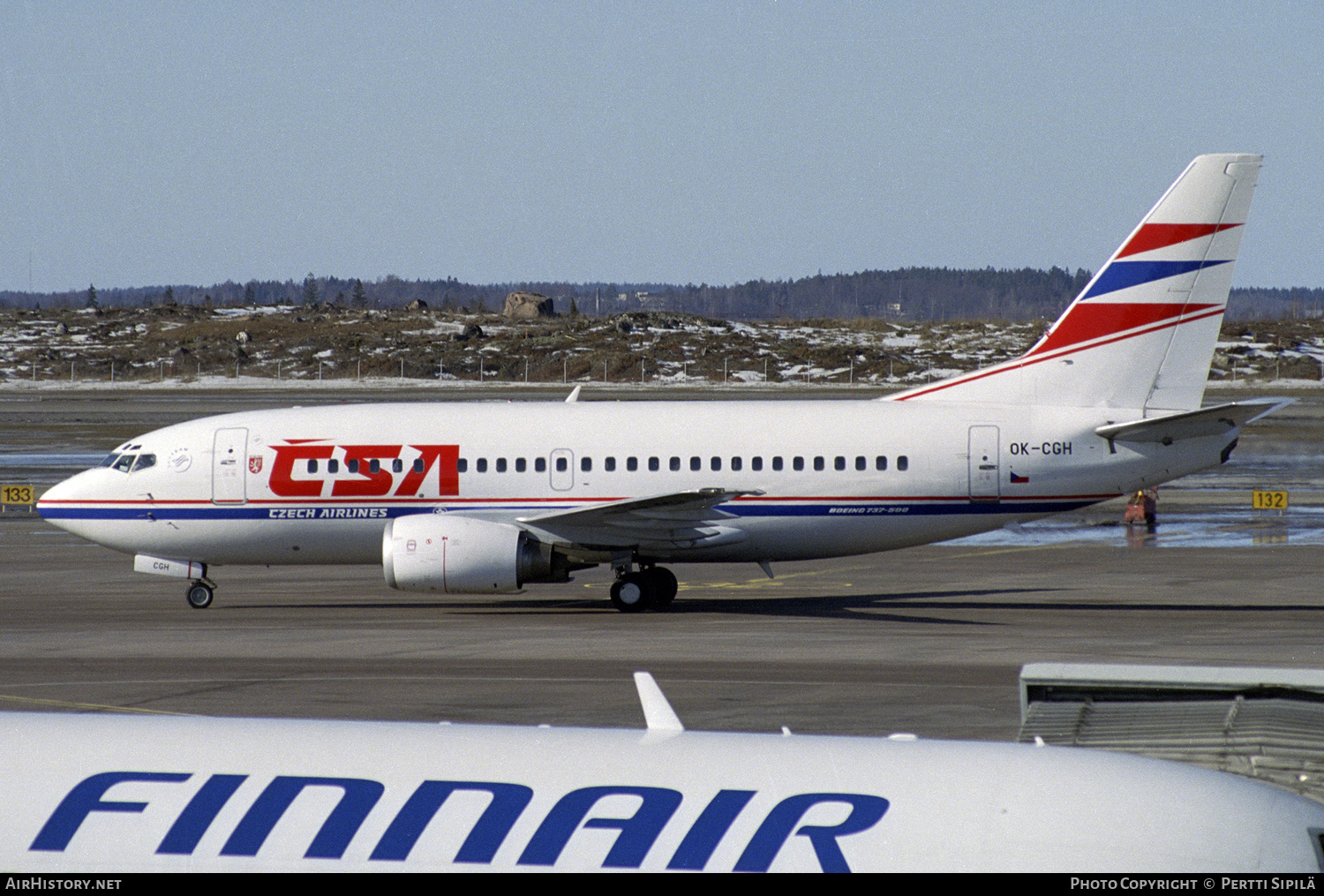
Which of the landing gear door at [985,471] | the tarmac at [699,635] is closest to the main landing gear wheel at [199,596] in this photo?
the tarmac at [699,635]

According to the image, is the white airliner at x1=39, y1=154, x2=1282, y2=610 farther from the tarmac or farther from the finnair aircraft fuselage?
Result: the finnair aircraft fuselage

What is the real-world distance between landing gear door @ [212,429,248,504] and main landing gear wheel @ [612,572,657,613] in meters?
7.54

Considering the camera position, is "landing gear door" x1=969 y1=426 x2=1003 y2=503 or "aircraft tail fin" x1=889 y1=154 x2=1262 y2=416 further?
"aircraft tail fin" x1=889 y1=154 x2=1262 y2=416

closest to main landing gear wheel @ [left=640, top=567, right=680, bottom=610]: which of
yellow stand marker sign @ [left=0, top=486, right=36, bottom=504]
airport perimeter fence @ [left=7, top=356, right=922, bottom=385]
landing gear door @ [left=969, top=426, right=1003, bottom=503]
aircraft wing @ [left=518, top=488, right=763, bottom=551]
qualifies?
aircraft wing @ [left=518, top=488, right=763, bottom=551]

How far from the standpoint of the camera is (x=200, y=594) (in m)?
29.6

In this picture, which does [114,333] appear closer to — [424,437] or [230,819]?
[424,437]

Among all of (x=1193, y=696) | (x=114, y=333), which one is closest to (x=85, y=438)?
(x=1193, y=696)

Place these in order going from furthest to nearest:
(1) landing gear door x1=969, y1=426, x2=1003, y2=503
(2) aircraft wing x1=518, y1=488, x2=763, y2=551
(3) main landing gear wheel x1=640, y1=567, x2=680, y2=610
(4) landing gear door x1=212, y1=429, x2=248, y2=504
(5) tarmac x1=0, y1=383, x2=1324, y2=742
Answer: (4) landing gear door x1=212, y1=429, x2=248, y2=504, (3) main landing gear wheel x1=640, y1=567, x2=680, y2=610, (1) landing gear door x1=969, y1=426, x2=1003, y2=503, (2) aircraft wing x1=518, y1=488, x2=763, y2=551, (5) tarmac x1=0, y1=383, x2=1324, y2=742

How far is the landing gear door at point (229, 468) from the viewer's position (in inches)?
1150

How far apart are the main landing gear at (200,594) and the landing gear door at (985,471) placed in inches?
593

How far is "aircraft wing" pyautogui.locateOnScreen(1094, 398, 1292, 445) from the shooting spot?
27125mm

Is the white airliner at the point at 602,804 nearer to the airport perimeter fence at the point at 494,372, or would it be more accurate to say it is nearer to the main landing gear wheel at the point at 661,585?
the main landing gear wheel at the point at 661,585

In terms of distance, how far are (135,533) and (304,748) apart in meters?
25.0

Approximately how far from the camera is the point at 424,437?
96.1 ft
